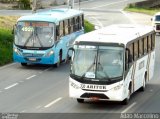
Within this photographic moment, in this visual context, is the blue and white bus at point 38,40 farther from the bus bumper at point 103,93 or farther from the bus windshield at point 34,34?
the bus bumper at point 103,93

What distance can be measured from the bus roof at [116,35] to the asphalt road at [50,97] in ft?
7.66

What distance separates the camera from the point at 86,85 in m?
21.7

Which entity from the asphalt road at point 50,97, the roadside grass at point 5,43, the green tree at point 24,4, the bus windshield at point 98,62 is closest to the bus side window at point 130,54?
the bus windshield at point 98,62

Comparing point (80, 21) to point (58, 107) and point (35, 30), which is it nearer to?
point (35, 30)

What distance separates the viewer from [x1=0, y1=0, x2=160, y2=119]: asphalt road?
21719mm

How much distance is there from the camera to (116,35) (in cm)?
2314

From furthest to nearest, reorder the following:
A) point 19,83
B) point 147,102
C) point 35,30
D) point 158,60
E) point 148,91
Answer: point 158,60 < point 35,30 < point 19,83 < point 148,91 < point 147,102

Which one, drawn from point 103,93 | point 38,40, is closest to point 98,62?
point 103,93

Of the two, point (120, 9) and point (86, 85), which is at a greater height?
point (86, 85)

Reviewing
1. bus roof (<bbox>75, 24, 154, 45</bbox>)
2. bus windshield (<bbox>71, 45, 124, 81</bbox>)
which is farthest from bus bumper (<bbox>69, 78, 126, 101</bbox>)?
bus roof (<bbox>75, 24, 154, 45</bbox>)

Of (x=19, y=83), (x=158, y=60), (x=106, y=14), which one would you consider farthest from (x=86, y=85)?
(x=106, y=14)

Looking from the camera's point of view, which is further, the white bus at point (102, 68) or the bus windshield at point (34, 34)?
the bus windshield at point (34, 34)

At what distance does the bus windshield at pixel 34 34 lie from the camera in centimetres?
3148

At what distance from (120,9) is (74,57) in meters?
49.6
